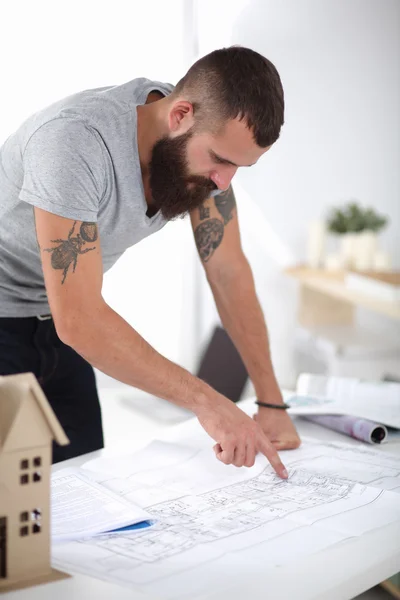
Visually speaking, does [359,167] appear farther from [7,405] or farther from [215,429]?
[7,405]

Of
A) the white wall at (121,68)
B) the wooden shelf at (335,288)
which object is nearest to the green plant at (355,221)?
the wooden shelf at (335,288)

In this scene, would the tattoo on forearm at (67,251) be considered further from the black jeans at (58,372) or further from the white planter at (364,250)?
the white planter at (364,250)

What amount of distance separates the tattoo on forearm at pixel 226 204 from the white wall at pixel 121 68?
2281 millimetres

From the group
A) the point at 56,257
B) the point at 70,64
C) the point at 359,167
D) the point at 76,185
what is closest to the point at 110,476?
the point at 56,257

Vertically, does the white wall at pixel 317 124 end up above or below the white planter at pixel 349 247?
above

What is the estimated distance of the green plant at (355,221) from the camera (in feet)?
13.5

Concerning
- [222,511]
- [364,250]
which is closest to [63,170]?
[222,511]

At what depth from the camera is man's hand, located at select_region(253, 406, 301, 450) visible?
144cm

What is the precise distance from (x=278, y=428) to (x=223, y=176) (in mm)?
506

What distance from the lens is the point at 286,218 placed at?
443 cm

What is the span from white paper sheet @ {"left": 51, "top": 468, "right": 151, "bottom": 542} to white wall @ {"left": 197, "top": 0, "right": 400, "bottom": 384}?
10.3 ft

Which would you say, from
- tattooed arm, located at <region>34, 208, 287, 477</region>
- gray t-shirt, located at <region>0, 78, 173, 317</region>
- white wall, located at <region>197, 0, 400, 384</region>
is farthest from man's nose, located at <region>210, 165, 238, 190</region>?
white wall, located at <region>197, 0, 400, 384</region>

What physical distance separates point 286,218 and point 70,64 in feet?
4.96

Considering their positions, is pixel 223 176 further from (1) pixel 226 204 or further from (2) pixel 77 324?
(2) pixel 77 324
